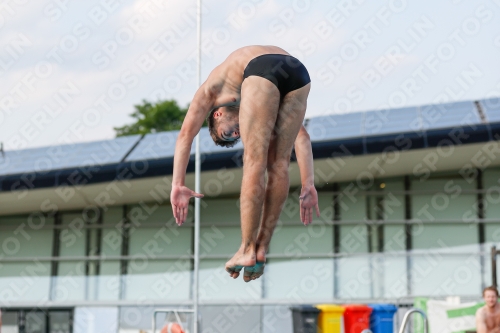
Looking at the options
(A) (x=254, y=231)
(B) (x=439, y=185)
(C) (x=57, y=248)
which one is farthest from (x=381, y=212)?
(A) (x=254, y=231)

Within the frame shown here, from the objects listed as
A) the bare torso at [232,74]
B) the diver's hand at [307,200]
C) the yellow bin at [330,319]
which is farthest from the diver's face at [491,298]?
the bare torso at [232,74]

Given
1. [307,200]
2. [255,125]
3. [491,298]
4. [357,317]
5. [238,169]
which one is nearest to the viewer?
[255,125]

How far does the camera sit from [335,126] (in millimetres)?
19969

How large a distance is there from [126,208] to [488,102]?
887cm

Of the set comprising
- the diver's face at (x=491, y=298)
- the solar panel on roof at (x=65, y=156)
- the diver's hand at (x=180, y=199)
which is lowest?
the diver's hand at (x=180, y=199)

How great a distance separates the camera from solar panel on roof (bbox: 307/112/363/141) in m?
19.0

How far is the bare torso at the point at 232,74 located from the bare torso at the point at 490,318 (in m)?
9.19

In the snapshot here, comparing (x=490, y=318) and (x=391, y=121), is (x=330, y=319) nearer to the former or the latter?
(x=490, y=318)

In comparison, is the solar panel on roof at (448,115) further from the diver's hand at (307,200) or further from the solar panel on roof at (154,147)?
the diver's hand at (307,200)

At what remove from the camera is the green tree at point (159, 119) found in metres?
48.3

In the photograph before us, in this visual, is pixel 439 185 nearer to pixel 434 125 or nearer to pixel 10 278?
pixel 434 125

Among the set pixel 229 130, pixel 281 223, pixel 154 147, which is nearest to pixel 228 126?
pixel 229 130

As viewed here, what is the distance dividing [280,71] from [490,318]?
945 cm

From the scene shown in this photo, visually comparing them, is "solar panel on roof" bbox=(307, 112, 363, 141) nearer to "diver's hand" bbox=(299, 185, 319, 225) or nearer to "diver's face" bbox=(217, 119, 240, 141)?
"diver's hand" bbox=(299, 185, 319, 225)
